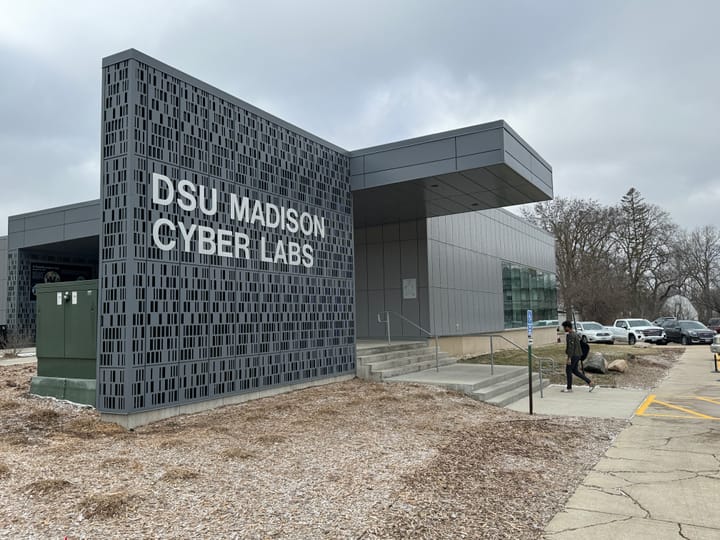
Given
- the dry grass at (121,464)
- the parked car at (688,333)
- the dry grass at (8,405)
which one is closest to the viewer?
the dry grass at (121,464)

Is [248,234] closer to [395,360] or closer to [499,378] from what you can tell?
[395,360]

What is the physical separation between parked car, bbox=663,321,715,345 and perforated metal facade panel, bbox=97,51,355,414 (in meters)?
27.7

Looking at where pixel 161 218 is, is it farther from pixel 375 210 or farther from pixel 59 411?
pixel 375 210

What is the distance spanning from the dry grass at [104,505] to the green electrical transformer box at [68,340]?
457cm

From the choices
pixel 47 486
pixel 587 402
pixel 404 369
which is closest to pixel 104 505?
pixel 47 486

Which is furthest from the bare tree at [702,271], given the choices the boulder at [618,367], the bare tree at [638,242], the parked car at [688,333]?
the boulder at [618,367]

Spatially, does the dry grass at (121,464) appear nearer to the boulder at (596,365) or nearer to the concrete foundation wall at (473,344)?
the concrete foundation wall at (473,344)

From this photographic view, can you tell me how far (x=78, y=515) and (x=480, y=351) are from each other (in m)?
17.4

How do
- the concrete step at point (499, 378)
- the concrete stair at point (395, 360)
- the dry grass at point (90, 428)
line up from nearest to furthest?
1. the dry grass at point (90, 428)
2. the concrete step at point (499, 378)
3. the concrete stair at point (395, 360)

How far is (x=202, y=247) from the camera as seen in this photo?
9203 mm

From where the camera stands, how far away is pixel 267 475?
5.70 meters

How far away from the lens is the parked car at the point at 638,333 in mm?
33094

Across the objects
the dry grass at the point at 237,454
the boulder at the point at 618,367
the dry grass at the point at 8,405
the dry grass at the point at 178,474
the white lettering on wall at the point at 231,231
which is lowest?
the boulder at the point at 618,367

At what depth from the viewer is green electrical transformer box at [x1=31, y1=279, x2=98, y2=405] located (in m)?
8.95
